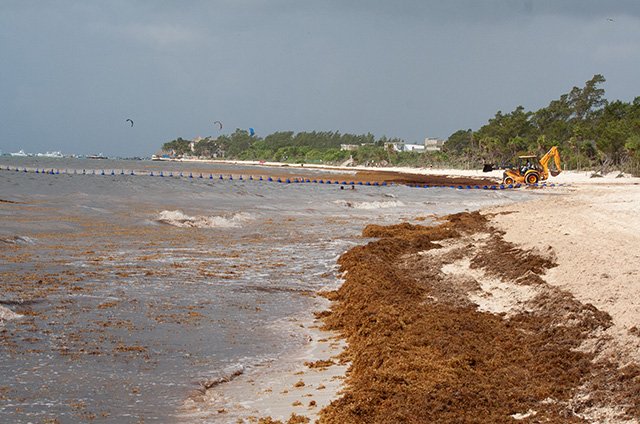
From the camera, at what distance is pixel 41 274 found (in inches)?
510

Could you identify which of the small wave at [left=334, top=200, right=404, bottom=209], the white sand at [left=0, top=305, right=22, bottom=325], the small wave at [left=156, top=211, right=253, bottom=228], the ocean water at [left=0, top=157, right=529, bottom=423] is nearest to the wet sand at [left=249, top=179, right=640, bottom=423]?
the ocean water at [left=0, top=157, right=529, bottom=423]

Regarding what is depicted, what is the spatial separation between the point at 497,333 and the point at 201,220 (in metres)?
19.3

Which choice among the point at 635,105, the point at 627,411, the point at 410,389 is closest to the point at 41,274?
the point at 410,389

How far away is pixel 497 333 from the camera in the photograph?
298 inches

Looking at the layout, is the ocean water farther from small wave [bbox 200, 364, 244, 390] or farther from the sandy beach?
the sandy beach

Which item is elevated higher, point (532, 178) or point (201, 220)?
point (532, 178)

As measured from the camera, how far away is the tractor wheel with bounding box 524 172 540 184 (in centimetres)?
5301

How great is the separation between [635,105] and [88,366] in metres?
77.7

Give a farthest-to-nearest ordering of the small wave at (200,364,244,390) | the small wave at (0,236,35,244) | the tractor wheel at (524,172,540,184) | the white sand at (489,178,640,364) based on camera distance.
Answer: the tractor wheel at (524,172,540,184) < the small wave at (0,236,35,244) < the small wave at (200,364,244,390) < the white sand at (489,178,640,364)

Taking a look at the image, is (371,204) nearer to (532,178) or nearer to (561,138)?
(532,178)

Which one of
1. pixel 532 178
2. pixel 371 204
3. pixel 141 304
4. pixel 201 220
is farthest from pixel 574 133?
pixel 141 304

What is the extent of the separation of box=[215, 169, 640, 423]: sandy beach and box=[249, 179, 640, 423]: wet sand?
2 centimetres

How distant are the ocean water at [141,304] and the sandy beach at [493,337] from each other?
1.00 metres

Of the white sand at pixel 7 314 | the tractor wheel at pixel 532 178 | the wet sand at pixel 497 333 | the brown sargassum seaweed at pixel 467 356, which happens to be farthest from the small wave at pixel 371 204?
the white sand at pixel 7 314
